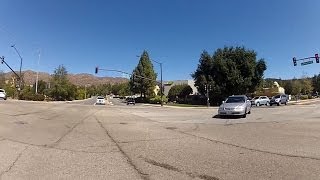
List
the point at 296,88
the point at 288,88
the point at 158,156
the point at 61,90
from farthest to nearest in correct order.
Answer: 1. the point at 288,88
2. the point at 296,88
3. the point at 61,90
4. the point at 158,156

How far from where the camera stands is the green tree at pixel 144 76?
94062 millimetres

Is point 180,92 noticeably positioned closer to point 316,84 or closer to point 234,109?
point 234,109

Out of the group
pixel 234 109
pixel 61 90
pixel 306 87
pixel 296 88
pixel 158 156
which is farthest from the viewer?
pixel 306 87

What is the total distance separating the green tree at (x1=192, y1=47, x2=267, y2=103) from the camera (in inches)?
2687

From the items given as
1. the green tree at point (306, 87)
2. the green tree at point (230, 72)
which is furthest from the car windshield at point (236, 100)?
the green tree at point (306, 87)

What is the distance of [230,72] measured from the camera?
225 ft

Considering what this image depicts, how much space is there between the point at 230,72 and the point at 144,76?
29738 mm

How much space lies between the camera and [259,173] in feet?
25.1

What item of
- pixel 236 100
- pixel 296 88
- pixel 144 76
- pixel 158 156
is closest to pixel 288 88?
pixel 296 88

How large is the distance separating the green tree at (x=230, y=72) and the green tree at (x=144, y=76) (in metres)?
23.4

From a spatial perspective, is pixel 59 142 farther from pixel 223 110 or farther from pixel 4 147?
pixel 223 110

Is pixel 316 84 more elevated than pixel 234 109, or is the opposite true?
pixel 316 84

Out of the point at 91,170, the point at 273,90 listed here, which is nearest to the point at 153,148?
the point at 91,170

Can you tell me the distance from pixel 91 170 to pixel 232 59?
64.8 meters
